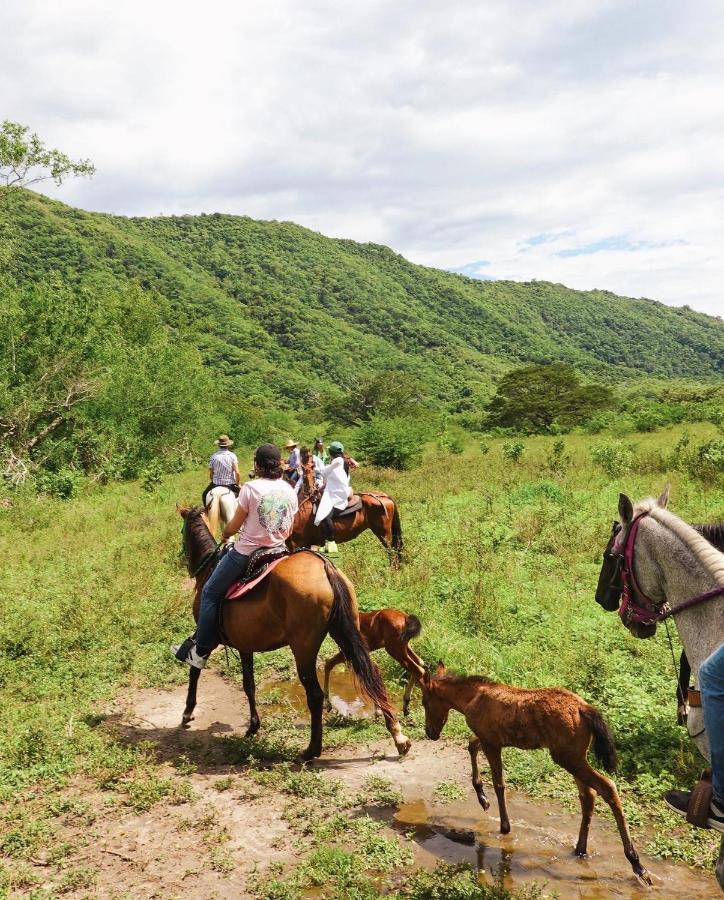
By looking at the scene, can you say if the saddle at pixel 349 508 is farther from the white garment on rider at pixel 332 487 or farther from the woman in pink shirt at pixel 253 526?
the woman in pink shirt at pixel 253 526

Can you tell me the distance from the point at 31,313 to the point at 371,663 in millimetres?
21642

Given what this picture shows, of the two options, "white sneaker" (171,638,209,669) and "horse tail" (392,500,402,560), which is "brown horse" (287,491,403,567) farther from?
"white sneaker" (171,638,209,669)

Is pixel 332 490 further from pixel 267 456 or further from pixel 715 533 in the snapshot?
pixel 715 533

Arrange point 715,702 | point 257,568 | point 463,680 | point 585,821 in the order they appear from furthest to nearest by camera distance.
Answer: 1. point 257,568
2. point 463,680
3. point 585,821
4. point 715,702

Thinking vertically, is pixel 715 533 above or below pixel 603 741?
above

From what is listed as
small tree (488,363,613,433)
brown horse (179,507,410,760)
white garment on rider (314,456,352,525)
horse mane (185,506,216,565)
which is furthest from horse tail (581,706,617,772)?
small tree (488,363,613,433)

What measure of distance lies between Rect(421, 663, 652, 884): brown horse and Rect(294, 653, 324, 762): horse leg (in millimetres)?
1225

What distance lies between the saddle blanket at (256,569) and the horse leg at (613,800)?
3039mm

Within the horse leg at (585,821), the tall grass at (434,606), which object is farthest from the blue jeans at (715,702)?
the tall grass at (434,606)

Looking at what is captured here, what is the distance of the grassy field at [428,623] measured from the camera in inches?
199

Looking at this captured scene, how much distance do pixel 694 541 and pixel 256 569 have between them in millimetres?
3900

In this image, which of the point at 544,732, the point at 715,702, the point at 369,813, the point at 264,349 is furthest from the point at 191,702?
the point at 264,349

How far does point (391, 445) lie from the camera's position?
2544 centimetres

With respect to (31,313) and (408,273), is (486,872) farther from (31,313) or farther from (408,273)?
(408,273)
